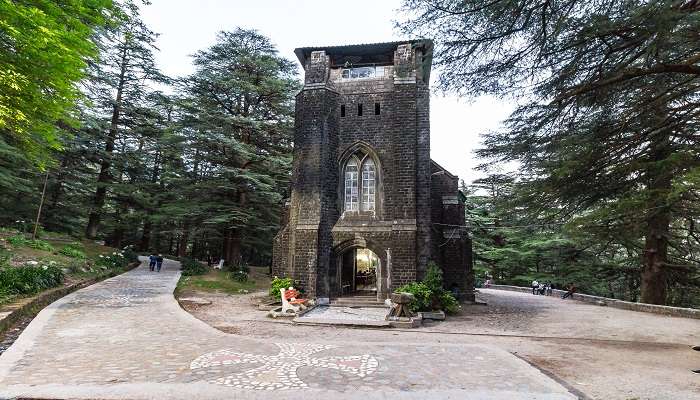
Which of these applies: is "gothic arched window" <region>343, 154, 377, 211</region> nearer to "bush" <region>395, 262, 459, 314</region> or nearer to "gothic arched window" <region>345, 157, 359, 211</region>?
"gothic arched window" <region>345, 157, 359, 211</region>

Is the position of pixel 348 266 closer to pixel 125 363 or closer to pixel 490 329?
pixel 490 329

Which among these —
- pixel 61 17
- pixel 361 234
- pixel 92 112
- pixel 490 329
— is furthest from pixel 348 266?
pixel 92 112

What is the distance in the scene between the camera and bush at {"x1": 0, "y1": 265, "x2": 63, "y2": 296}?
9789 mm

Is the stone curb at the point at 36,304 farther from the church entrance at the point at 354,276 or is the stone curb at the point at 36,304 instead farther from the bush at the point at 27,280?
the church entrance at the point at 354,276

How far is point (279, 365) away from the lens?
19.5 feet

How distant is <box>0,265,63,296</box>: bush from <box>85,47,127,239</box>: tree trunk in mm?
13599

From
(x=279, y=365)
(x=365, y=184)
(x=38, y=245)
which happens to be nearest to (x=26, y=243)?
(x=38, y=245)

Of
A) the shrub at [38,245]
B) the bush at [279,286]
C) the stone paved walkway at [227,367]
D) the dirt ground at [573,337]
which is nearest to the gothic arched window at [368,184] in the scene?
the bush at [279,286]

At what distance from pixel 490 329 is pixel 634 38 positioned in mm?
8392

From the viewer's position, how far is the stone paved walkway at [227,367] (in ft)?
15.2

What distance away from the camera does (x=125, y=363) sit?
18.8 feet

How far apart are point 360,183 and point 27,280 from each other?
1157cm

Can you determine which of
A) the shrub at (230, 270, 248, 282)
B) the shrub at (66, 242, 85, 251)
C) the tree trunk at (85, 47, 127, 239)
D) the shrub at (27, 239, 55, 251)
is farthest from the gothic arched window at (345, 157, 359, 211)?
the tree trunk at (85, 47, 127, 239)

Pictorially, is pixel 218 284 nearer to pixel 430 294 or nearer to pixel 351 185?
pixel 351 185
